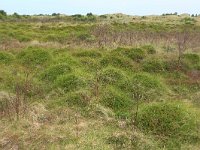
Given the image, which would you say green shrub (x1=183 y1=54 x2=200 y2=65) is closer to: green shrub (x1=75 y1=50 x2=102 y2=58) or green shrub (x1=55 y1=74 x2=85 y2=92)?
green shrub (x1=75 y1=50 x2=102 y2=58)

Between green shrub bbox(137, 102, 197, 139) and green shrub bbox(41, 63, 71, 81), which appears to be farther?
green shrub bbox(41, 63, 71, 81)

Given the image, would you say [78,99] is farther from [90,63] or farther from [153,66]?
[153,66]

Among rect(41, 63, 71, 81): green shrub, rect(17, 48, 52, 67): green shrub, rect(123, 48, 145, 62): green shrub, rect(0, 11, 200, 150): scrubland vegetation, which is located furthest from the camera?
rect(123, 48, 145, 62): green shrub

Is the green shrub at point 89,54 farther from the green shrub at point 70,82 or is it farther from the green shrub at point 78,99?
the green shrub at point 78,99

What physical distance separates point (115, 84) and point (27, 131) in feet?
10.5

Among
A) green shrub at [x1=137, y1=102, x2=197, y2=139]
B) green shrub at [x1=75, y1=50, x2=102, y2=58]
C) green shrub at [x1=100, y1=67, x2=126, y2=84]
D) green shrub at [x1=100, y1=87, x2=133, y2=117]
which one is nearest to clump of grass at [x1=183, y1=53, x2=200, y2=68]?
green shrub at [x1=75, y1=50, x2=102, y2=58]

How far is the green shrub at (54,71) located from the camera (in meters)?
9.67

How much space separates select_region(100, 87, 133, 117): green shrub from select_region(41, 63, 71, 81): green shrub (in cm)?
170

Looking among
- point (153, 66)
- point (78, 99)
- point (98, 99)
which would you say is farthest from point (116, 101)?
point (153, 66)

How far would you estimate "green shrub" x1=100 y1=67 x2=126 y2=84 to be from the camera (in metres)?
9.34

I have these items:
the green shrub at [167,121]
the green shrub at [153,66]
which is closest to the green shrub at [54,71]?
the green shrub at [153,66]

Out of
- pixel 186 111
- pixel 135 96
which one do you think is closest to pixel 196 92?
pixel 135 96

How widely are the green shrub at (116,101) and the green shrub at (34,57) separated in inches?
134

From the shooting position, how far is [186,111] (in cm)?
728
